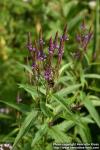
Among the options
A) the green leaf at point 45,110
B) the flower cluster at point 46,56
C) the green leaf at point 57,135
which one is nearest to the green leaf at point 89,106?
the green leaf at point 57,135

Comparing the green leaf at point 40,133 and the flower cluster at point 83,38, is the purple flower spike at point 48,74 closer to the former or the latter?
the green leaf at point 40,133

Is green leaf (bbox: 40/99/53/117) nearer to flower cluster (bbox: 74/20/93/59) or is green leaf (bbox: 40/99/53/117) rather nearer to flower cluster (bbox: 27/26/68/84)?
flower cluster (bbox: 27/26/68/84)

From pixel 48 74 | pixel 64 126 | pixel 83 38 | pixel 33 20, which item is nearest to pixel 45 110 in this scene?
pixel 48 74

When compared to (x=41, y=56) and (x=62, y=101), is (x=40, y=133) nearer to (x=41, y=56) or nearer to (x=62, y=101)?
(x=62, y=101)

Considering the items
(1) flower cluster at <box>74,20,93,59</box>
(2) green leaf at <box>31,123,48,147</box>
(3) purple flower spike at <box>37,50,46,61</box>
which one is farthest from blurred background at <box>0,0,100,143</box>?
(3) purple flower spike at <box>37,50,46,61</box>

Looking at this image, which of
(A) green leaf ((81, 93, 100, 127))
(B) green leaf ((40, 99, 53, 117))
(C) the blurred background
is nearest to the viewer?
(B) green leaf ((40, 99, 53, 117))

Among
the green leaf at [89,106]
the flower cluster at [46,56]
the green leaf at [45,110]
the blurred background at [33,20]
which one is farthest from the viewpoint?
the blurred background at [33,20]

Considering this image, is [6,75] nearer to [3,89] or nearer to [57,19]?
[3,89]

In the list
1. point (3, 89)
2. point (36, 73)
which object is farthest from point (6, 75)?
point (36, 73)
